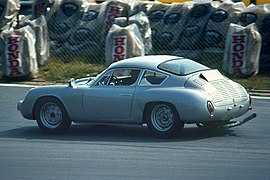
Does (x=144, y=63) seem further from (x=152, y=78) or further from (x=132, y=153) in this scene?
(x=132, y=153)

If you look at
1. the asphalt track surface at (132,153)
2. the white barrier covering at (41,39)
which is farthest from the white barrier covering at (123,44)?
the asphalt track surface at (132,153)

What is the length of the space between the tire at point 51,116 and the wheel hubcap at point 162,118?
148 cm

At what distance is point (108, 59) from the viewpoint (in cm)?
1747

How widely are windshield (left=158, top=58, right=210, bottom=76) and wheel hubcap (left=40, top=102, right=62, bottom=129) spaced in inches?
70.6

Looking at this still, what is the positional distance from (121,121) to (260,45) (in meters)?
6.70

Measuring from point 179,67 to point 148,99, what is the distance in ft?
2.40

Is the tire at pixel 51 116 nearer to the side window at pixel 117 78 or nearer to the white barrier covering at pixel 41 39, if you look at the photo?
the side window at pixel 117 78

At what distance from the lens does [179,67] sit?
11.0m

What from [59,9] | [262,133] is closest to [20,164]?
[262,133]

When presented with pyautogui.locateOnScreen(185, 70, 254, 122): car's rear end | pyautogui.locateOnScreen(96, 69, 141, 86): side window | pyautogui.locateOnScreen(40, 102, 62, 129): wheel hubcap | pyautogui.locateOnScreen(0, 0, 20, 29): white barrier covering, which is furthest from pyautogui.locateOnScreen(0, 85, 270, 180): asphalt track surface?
pyautogui.locateOnScreen(0, 0, 20, 29): white barrier covering

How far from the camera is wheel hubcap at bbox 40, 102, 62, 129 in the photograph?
11492 mm

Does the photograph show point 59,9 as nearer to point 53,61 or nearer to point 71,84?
point 53,61

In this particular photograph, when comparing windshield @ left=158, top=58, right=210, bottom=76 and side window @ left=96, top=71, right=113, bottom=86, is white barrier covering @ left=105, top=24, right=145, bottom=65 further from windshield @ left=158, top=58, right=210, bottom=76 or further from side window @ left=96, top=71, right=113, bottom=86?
windshield @ left=158, top=58, right=210, bottom=76

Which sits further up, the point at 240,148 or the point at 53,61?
the point at 240,148
